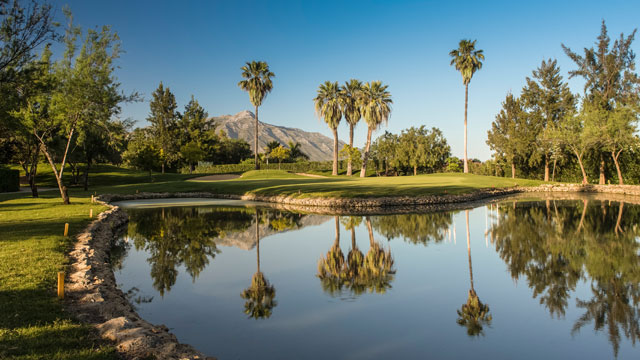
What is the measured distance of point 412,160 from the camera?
66.0m

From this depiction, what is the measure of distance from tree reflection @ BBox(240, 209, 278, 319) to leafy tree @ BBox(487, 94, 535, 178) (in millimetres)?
48908

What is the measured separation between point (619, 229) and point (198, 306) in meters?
17.3

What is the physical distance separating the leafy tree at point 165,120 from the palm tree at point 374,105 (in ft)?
139

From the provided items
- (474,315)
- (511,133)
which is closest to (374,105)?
(511,133)

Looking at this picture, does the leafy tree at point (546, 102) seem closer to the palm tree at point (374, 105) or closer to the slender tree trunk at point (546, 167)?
the slender tree trunk at point (546, 167)

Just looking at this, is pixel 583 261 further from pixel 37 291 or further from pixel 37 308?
pixel 37 291

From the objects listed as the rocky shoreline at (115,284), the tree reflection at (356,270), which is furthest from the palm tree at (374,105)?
the tree reflection at (356,270)

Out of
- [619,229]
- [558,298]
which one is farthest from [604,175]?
[558,298]

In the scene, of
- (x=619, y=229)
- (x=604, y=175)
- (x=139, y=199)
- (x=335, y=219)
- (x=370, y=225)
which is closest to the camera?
(x=619, y=229)

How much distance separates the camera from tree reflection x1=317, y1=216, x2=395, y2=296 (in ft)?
30.9

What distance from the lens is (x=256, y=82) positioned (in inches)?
2472

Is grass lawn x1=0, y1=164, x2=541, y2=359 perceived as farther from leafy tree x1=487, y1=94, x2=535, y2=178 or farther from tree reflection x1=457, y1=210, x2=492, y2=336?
leafy tree x1=487, y1=94, x2=535, y2=178

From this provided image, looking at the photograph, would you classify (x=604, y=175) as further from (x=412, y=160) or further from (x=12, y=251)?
(x=12, y=251)

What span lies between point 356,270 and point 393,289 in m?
1.94
